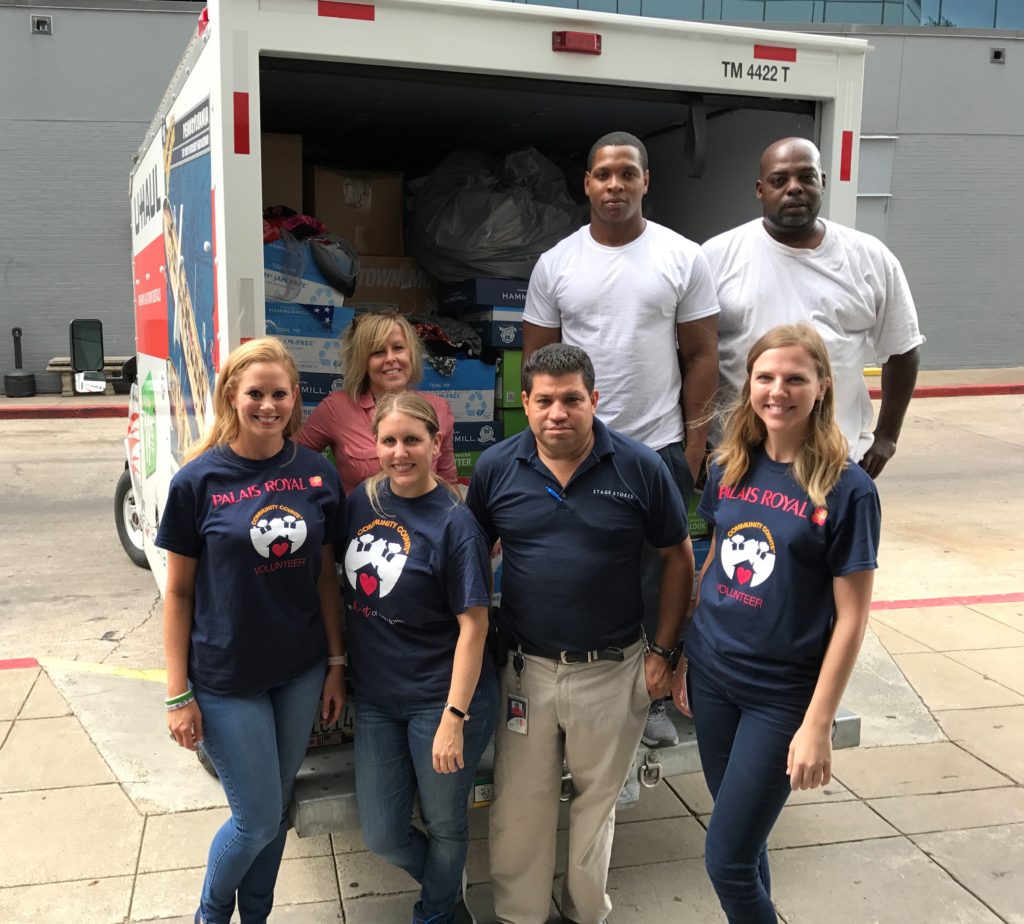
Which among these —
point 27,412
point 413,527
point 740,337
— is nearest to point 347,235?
point 740,337

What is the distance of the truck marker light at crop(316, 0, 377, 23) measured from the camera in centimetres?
300

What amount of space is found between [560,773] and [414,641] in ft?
1.98

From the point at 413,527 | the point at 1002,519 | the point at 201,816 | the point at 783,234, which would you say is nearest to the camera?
the point at 413,527

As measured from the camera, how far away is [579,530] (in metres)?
2.84

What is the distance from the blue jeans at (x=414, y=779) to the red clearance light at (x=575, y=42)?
6.40 ft

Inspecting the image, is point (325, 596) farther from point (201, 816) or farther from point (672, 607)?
point (201, 816)

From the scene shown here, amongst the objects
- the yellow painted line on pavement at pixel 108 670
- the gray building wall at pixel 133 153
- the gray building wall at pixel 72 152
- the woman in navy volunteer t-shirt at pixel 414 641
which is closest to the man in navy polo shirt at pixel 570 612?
the woman in navy volunteer t-shirt at pixel 414 641

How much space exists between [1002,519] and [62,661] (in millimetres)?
7498

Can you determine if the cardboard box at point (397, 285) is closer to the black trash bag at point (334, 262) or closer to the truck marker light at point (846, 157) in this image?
the black trash bag at point (334, 262)

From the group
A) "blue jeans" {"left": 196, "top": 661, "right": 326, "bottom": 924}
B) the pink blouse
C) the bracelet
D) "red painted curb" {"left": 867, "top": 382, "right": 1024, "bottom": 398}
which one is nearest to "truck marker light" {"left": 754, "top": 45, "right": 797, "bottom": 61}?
the pink blouse

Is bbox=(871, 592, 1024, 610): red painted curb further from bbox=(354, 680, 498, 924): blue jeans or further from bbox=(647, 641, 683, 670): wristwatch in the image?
bbox=(354, 680, 498, 924): blue jeans

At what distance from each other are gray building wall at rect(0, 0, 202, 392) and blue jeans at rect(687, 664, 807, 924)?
15.3m

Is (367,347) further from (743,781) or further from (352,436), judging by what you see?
(743,781)

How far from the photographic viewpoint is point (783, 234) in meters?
3.45
